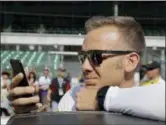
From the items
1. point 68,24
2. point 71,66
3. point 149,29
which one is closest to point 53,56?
point 71,66

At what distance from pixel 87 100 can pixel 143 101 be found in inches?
16.2

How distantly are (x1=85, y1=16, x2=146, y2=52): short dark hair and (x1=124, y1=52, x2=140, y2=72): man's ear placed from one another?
30 mm

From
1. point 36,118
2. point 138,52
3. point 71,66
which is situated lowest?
point 71,66

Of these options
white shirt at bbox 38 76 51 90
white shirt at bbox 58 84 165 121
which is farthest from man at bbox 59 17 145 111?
white shirt at bbox 38 76 51 90

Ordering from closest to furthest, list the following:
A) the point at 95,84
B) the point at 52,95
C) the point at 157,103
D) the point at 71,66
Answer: the point at 157,103
the point at 95,84
the point at 52,95
the point at 71,66

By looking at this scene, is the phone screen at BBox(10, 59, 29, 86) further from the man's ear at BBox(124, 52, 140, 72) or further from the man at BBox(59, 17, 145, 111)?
the man's ear at BBox(124, 52, 140, 72)

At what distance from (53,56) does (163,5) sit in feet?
29.6

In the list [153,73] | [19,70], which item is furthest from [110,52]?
[153,73]

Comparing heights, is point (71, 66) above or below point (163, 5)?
below

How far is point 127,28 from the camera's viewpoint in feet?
5.95

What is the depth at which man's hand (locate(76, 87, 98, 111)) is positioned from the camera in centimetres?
146

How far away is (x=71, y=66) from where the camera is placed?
24094 mm

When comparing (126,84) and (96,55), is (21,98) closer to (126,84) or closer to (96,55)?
→ (96,55)

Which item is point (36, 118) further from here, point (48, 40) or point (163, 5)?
point (163, 5)
